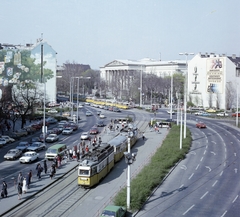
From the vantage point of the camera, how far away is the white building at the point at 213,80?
93375mm

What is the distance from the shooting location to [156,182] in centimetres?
2775

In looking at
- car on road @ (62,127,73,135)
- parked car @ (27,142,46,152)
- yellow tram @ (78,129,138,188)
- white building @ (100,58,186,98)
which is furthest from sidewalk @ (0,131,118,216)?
white building @ (100,58,186,98)

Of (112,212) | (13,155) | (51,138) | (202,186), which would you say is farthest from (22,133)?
(112,212)

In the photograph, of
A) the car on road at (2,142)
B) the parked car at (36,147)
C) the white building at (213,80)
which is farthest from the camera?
the white building at (213,80)

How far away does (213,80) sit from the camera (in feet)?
314

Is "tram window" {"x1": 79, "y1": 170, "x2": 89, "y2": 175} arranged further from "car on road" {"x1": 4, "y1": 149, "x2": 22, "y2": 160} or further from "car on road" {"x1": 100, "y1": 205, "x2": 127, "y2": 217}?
"car on road" {"x1": 4, "y1": 149, "x2": 22, "y2": 160}

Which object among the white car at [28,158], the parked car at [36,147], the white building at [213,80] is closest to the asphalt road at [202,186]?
the white car at [28,158]

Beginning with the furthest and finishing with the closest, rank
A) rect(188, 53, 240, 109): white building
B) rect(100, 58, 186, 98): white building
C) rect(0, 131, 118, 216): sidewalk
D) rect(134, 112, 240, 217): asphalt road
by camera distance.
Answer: rect(100, 58, 186, 98): white building → rect(188, 53, 240, 109): white building → rect(0, 131, 118, 216): sidewalk → rect(134, 112, 240, 217): asphalt road

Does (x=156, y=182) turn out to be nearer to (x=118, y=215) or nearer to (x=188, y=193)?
(x=188, y=193)

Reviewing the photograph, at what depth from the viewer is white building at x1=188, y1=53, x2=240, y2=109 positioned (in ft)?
306

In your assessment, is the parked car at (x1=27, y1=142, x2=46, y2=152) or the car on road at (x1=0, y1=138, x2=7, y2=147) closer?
the parked car at (x1=27, y1=142, x2=46, y2=152)

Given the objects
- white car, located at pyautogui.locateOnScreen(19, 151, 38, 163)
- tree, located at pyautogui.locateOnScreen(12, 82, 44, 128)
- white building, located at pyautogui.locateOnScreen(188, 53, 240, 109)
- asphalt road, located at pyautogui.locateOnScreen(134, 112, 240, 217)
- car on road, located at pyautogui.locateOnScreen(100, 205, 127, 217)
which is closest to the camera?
car on road, located at pyautogui.locateOnScreen(100, 205, 127, 217)

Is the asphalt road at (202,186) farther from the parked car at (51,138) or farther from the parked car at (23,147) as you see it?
the parked car at (51,138)

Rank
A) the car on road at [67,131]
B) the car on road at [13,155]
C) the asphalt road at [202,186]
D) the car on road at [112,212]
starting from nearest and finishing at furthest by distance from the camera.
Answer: the car on road at [112,212], the asphalt road at [202,186], the car on road at [13,155], the car on road at [67,131]
